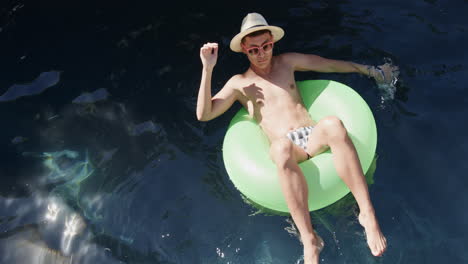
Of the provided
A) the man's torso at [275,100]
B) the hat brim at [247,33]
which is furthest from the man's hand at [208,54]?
the man's torso at [275,100]

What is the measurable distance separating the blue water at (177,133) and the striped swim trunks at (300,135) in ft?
1.93

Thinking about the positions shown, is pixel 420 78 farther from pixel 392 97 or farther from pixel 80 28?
pixel 80 28

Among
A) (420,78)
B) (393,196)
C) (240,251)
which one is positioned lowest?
(240,251)

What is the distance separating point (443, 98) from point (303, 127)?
1.43 meters

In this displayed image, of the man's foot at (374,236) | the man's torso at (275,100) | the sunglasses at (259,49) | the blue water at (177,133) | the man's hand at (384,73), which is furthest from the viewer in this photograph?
the man's hand at (384,73)

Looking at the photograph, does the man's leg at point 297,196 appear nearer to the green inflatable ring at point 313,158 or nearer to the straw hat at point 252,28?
the green inflatable ring at point 313,158

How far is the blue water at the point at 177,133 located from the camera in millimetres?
3408

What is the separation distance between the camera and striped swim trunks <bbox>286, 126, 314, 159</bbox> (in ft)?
11.3

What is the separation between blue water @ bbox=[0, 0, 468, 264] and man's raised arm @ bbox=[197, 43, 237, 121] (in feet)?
1.49

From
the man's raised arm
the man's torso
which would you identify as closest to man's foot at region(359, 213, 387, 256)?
the man's torso

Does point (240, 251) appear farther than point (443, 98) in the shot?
No

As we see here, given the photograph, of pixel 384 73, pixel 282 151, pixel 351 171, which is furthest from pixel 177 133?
pixel 384 73

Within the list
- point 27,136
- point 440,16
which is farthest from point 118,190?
point 440,16

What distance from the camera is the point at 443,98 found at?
404 centimetres
